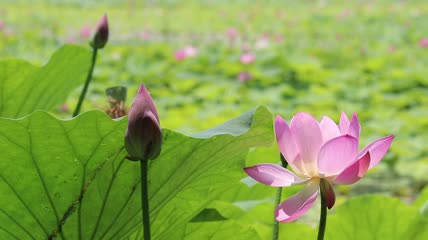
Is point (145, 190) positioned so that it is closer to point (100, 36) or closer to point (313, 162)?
point (313, 162)

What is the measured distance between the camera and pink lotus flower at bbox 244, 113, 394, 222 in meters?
0.62

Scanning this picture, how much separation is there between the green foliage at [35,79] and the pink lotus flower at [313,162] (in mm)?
530

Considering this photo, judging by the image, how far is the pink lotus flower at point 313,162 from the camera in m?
0.62

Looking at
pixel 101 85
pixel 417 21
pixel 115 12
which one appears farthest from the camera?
pixel 115 12

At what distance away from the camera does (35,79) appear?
3.59 feet

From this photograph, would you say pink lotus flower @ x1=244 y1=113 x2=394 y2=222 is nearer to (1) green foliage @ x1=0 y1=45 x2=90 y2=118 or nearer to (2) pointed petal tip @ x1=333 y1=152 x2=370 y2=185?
(2) pointed petal tip @ x1=333 y1=152 x2=370 y2=185

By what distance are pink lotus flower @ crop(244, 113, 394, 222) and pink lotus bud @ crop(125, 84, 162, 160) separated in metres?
0.10

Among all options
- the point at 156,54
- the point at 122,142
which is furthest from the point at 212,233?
the point at 156,54

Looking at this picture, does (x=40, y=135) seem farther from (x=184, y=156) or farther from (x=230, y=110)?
(x=230, y=110)

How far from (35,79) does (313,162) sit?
22.6 inches

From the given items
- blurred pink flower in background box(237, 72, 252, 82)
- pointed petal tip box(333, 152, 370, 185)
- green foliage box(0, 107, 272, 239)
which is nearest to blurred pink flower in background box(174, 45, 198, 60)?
blurred pink flower in background box(237, 72, 252, 82)

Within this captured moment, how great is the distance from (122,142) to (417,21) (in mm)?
9424

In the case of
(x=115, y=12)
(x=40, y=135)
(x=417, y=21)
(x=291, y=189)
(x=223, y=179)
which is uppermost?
(x=40, y=135)

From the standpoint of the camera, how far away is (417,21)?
959 centimetres
